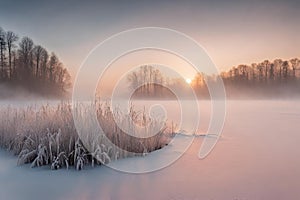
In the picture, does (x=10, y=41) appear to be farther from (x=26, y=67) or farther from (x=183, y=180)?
(x=183, y=180)

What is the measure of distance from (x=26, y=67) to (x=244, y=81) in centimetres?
519

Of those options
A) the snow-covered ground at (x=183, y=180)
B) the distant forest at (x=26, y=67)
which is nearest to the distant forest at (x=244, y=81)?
the snow-covered ground at (x=183, y=180)

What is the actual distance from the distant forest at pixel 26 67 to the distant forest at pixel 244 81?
248cm

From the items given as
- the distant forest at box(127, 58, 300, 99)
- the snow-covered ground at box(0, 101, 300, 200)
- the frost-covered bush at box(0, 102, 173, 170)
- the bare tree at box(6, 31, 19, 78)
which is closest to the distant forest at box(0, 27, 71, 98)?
the bare tree at box(6, 31, 19, 78)

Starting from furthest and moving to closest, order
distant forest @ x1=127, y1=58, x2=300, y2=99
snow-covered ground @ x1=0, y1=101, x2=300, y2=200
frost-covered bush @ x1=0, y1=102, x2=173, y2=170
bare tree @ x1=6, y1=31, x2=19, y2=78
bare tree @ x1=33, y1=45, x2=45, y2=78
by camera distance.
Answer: bare tree @ x1=33, y1=45, x2=45, y2=78 < bare tree @ x1=6, y1=31, x2=19, y2=78 < distant forest @ x1=127, y1=58, x2=300, y2=99 < frost-covered bush @ x1=0, y1=102, x2=173, y2=170 < snow-covered ground @ x1=0, y1=101, x2=300, y2=200

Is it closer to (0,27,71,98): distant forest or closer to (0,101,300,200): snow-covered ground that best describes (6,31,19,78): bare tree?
(0,27,71,98): distant forest

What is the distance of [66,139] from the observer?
236 cm

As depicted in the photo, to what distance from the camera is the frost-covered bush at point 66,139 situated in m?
2.20

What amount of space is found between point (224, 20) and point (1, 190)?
4.03 m

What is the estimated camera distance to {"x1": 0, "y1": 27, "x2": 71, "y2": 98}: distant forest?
5996 millimetres

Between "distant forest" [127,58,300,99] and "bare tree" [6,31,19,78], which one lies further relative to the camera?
"bare tree" [6,31,19,78]

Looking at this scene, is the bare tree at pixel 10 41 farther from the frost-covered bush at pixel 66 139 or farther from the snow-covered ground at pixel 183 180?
the snow-covered ground at pixel 183 180

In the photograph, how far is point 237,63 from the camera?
5188mm

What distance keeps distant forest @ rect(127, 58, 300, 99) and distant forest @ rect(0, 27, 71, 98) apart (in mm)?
2485
